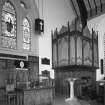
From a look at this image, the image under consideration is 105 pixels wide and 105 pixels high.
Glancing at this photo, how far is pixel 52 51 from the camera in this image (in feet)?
38.1

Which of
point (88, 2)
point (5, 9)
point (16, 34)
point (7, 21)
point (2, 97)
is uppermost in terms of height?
point (88, 2)

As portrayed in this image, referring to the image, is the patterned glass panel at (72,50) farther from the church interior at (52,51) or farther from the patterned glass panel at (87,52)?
the patterned glass panel at (87,52)

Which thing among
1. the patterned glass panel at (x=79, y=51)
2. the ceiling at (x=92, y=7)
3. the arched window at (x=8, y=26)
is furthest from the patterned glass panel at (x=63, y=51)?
the ceiling at (x=92, y=7)

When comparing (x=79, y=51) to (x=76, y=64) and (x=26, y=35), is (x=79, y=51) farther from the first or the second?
(x=26, y=35)

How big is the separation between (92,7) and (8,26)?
6301 millimetres

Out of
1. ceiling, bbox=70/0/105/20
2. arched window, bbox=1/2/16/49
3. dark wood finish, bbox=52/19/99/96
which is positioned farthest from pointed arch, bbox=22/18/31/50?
ceiling, bbox=70/0/105/20

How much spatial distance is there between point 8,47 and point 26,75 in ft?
5.37

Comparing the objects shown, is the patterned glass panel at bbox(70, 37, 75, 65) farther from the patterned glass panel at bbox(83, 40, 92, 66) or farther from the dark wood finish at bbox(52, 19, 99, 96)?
the patterned glass panel at bbox(83, 40, 92, 66)

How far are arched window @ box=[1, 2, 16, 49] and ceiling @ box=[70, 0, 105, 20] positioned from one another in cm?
485

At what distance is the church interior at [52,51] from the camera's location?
29.8 ft

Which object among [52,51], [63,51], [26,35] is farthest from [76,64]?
[26,35]

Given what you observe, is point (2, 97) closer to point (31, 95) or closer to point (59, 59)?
point (31, 95)

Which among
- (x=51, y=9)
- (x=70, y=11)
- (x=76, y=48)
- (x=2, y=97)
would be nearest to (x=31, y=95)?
(x=2, y=97)

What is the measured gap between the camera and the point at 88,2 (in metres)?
13.0
